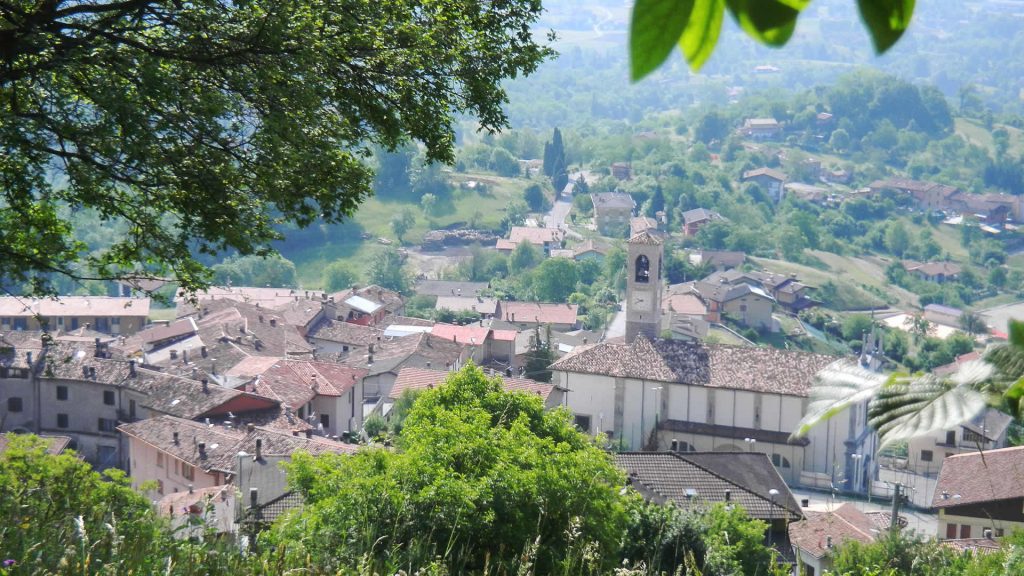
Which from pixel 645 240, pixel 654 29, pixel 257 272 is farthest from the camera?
pixel 257 272

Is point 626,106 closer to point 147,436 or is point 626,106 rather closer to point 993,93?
point 993,93

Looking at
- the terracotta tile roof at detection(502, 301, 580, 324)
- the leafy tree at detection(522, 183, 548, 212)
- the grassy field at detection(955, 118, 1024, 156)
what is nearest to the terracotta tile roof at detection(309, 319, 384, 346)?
the terracotta tile roof at detection(502, 301, 580, 324)

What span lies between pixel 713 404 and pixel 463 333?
12779 mm

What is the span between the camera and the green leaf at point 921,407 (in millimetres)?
898

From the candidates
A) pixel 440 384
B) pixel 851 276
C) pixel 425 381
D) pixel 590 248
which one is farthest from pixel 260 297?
pixel 851 276

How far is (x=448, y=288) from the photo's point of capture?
48438 millimetres

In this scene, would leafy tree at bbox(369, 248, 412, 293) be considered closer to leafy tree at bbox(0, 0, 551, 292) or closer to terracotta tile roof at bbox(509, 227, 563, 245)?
terracotta tile roof at bbox(509, 227, 563, 245)

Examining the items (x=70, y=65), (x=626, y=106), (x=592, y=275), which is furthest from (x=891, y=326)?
(x=626, y=106)

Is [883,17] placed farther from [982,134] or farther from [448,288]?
[982,134]

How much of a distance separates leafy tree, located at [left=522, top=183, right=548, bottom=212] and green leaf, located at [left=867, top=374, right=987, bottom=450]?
67529 millimetres

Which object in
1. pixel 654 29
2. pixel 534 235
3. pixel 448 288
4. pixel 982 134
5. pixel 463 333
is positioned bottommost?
pixel 448 288

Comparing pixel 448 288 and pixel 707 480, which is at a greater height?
pixel 707 480

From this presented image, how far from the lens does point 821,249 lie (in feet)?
218

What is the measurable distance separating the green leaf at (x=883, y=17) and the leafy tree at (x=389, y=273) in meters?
48.7
